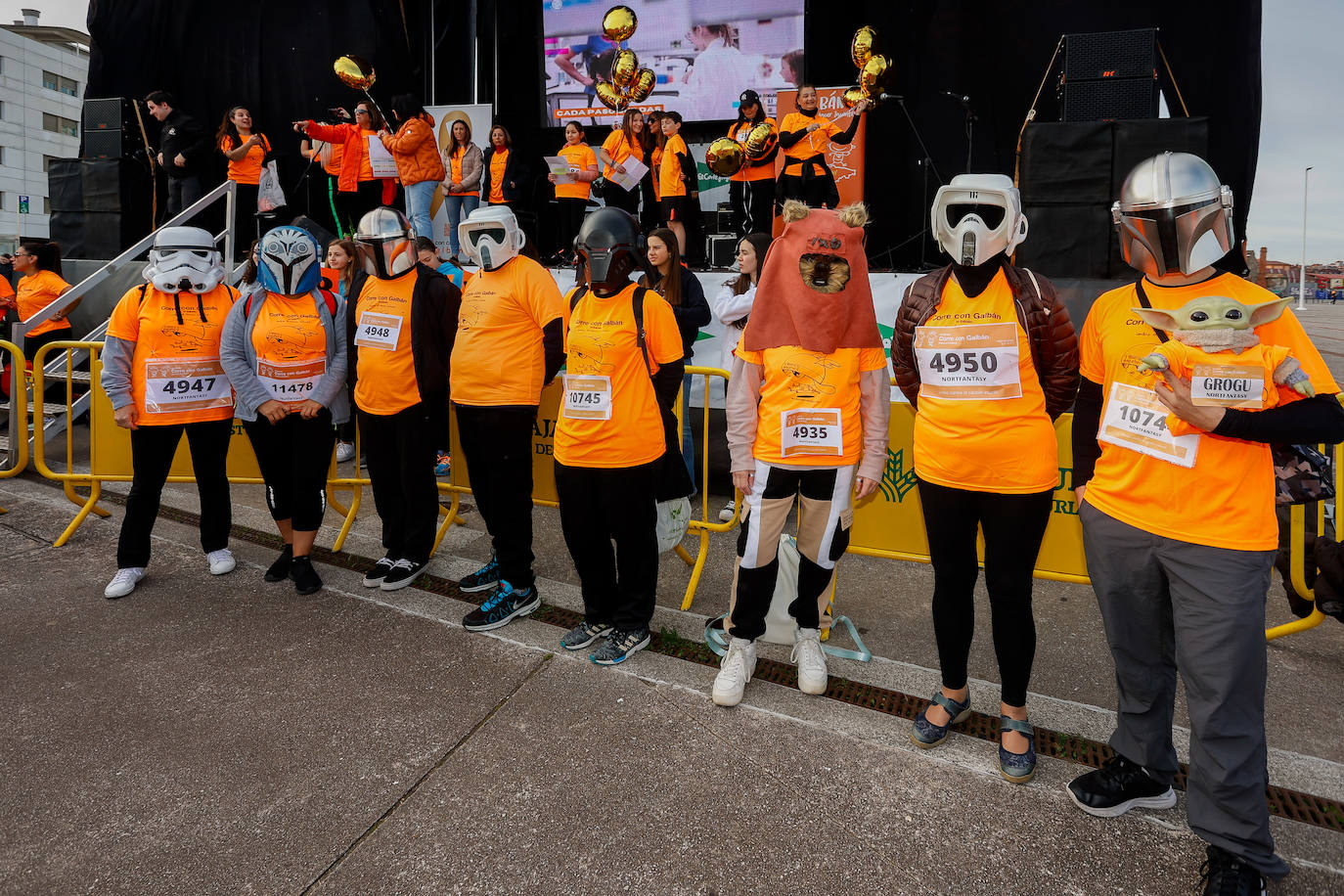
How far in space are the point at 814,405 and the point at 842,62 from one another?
882 cm

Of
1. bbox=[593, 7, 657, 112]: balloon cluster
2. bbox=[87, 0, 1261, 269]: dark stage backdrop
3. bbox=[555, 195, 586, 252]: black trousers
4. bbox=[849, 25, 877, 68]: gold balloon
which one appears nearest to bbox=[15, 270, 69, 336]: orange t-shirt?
bbox=[87, 0, 1261, 269]: dark stage backdrop

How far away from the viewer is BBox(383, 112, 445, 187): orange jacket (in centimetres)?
856

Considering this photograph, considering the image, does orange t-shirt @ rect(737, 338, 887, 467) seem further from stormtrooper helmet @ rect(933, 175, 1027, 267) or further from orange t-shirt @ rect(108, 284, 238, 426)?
orange t-shirt @ rect(108, 284, 238, 426)

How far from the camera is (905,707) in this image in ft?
10.1

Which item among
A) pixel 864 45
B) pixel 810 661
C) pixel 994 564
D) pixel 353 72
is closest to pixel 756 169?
pixel 864 45

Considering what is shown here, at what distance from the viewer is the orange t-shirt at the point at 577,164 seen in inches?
348

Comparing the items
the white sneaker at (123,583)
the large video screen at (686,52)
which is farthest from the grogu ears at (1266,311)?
the large video screen at (686,52)

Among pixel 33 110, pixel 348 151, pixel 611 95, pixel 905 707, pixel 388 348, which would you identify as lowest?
pixel 905 707

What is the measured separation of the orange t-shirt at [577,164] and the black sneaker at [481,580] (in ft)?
19.1

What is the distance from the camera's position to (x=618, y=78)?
352 inches

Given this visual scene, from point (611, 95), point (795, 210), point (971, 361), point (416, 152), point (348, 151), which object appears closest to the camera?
point (971, 361)

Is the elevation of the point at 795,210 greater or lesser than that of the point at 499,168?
lesser

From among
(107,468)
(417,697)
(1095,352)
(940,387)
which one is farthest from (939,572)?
(107,468)

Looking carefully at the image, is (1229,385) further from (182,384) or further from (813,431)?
(182,384)
